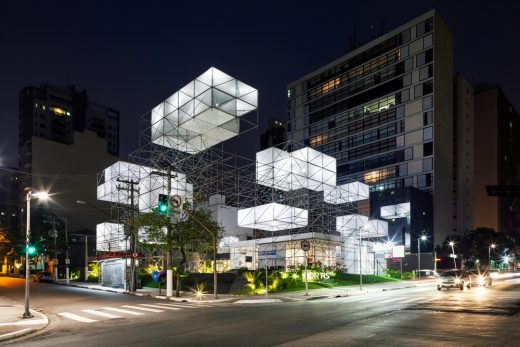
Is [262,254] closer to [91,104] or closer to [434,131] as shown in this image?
[434,131]

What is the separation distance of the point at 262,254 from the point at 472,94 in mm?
90994

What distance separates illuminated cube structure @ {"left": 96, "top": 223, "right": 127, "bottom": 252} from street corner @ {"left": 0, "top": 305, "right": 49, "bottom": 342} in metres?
36.2

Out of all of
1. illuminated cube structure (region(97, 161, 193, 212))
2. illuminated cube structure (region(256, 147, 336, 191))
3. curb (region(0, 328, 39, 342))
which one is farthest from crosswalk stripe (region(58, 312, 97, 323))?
illuminated cube structure (region(256, 147, 336, 191))

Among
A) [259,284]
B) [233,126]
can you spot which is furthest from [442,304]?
[233,126]

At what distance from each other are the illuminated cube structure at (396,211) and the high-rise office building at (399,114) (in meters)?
3.77

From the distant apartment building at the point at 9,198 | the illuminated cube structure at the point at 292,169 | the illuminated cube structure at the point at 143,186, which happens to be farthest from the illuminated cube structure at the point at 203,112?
the distant apartment building at the point at 9,198

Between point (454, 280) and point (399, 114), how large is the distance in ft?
245

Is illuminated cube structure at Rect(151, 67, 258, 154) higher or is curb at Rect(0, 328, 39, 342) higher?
illuminated cube structure at Rect(151, 67, 258, 154)

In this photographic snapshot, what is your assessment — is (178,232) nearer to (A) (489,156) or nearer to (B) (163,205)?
(B) (163,205)

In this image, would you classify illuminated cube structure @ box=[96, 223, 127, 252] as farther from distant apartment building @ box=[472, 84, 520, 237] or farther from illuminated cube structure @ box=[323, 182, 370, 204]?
distant apartment building @ box=[472, 84, 520, 237]

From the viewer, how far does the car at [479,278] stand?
40.3 metres

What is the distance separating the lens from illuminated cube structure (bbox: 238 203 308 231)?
51281 mm

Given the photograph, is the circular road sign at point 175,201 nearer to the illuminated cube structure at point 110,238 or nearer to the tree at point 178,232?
the tree at point 178,232

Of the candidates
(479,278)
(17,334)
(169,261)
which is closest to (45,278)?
(169,261)
